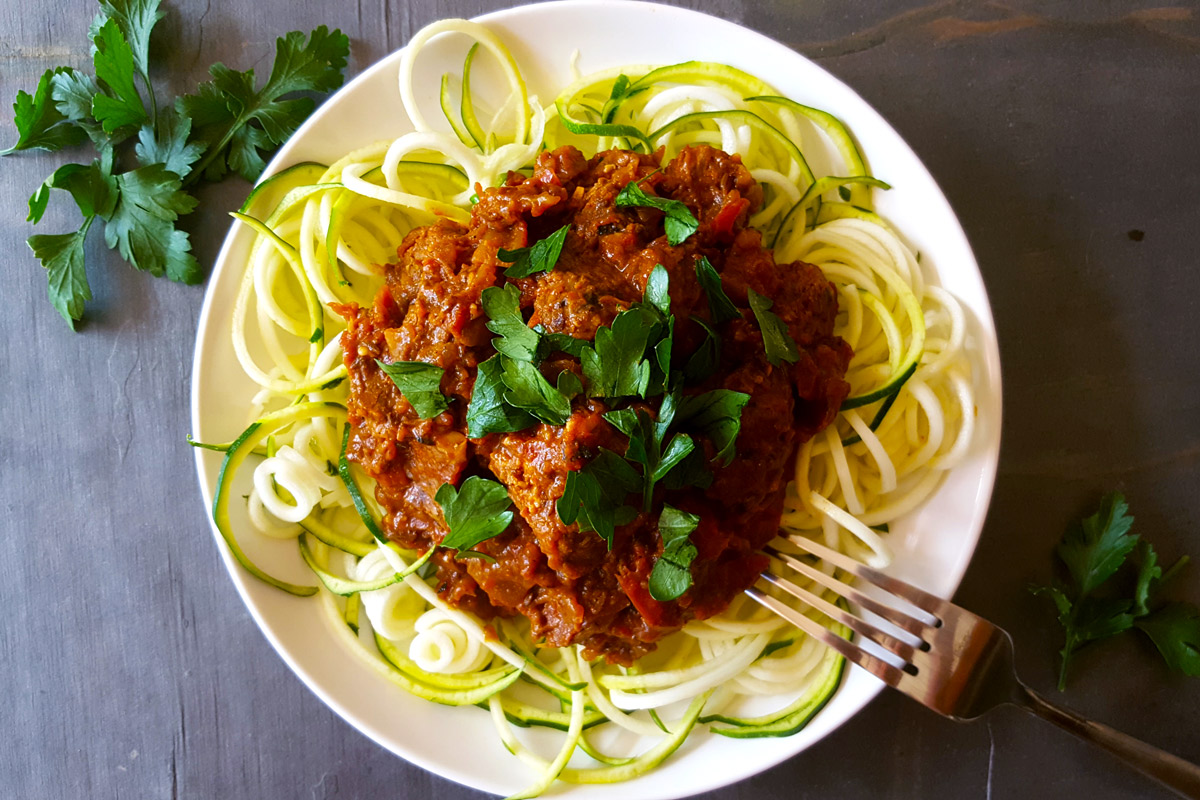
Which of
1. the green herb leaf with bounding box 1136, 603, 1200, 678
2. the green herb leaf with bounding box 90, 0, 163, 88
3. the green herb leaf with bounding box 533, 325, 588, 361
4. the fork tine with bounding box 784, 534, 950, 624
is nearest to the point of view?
the green herb leaf with bounding box 533, 325, 588, 361

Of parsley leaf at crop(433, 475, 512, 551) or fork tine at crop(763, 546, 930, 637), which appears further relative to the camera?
fork tine at crop(763, 546, 930, 637)

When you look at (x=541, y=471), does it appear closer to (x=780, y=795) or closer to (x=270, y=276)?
(x=270, y=276)

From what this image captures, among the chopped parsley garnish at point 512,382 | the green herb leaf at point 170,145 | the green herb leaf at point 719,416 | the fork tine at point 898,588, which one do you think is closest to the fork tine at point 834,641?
the fork tine at point 898,588

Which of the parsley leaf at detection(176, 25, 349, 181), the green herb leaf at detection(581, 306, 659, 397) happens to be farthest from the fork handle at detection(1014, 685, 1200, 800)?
the parsley leaf at detection(176, 25, 349, 181)


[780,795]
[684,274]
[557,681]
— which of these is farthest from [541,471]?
[780,795]

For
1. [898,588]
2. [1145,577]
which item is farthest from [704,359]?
[1145,577]

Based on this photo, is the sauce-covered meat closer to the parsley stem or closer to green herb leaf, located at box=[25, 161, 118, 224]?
the parsley stem

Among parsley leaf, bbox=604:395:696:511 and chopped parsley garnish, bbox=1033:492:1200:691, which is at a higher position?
parsley leaf, bbox=604:395:696:511

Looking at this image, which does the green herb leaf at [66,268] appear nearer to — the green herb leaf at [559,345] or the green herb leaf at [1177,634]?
the green herb leaf at [559,345]
